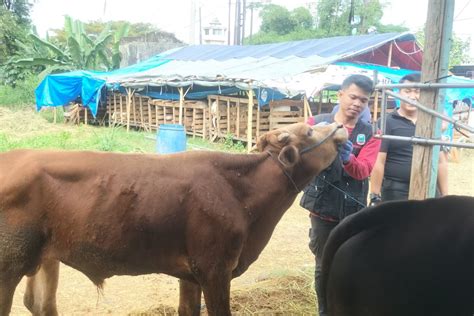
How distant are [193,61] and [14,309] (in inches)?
728

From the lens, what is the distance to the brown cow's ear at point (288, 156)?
11.5 ft

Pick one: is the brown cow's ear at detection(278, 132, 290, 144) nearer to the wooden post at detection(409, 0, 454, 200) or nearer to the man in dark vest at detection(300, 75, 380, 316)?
→ the man in dark vest at detection(300, 75, 380, 316)

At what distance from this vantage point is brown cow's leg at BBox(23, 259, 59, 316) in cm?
383

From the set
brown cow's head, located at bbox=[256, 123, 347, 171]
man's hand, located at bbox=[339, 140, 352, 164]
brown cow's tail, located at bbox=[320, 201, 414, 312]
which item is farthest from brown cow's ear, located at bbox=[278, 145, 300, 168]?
brown cow's tail, located at bbox=[320, 201, 414, 312]

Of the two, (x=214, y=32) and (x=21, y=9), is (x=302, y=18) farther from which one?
(x=214, y=32)

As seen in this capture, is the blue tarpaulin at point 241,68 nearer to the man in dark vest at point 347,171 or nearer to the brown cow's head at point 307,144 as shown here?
the man in dark vest at point 347,171

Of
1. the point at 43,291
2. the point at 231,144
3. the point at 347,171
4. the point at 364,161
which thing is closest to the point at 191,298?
the point at 43,291

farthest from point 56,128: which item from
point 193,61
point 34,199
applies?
point 34,199

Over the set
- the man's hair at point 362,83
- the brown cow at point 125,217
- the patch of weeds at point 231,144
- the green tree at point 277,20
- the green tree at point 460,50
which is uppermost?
the green tree at point 277,20

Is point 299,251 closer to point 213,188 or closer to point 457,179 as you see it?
point 213,188

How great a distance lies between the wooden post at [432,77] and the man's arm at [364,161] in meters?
0.38

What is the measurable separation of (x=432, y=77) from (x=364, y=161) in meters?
0.83

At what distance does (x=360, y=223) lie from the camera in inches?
58.4

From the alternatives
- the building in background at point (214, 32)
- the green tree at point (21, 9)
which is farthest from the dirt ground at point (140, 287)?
the building in background at point (214, 32)
